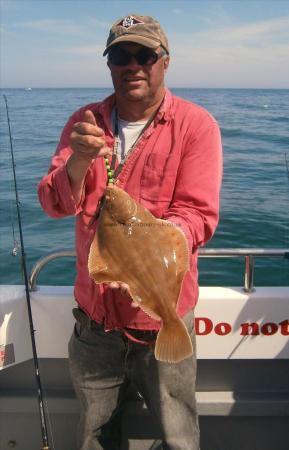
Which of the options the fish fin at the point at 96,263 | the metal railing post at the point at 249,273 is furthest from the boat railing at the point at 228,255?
the fish fin at the point at 96,263

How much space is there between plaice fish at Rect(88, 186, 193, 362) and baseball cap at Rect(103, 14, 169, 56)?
2.78 ft

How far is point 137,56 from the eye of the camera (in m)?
2.50

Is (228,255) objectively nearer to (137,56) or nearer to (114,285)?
(114,285)

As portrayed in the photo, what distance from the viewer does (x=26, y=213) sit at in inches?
448

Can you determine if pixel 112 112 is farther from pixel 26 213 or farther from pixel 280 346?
pixel 26 213

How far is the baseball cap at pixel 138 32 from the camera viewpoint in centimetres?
245

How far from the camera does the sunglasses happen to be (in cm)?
250

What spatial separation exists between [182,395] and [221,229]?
7.47 metres

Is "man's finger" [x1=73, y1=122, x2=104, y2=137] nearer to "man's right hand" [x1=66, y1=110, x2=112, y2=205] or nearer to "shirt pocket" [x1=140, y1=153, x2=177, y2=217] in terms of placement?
"man's right hand" [x1=66, y1=110, x2=112, y2=205]

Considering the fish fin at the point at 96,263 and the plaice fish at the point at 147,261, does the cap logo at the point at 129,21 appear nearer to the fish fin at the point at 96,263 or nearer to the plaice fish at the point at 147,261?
the plaice fish at the point at 147,261


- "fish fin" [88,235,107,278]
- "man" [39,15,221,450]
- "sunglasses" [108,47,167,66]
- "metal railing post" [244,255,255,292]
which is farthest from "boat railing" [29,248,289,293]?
"sunglasses" [108,47,167,66]

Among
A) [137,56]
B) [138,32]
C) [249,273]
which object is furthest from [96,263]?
[249,273]

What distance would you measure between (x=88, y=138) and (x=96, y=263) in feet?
2.05

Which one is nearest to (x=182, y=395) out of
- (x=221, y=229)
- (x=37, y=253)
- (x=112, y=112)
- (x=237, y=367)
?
(x=237, y=367)
